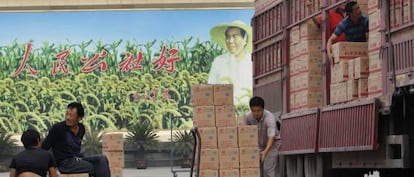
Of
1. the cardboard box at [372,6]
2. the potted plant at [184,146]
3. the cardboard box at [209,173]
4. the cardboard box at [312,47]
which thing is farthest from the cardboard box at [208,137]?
the potted plant at [184,146]

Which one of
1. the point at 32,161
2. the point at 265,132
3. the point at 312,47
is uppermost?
the point at 312,47

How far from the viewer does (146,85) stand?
69.5 metres

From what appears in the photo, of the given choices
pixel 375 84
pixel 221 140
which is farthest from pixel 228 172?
pixel 375 84

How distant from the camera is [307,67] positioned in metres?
15.3

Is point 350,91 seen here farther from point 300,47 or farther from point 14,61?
point 14,61

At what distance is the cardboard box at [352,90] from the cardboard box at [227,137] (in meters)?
1.42

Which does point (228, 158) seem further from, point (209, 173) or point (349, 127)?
point (349, 127)

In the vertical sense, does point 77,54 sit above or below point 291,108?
above

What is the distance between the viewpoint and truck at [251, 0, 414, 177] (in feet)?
38.9

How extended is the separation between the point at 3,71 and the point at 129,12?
8657 mm

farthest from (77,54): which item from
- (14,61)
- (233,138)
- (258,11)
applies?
(233,138)

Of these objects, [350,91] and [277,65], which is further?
[277,65]

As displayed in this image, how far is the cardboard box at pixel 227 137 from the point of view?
13.1m

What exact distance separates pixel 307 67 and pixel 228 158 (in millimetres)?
2625
